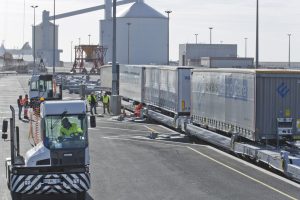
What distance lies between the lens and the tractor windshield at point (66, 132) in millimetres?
15445

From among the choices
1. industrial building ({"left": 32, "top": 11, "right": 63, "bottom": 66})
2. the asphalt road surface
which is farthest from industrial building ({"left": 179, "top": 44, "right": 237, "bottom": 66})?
industrial building ({"left": 32, "top": 11, "right": 63, "bottom": 66})

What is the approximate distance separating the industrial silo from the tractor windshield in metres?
113

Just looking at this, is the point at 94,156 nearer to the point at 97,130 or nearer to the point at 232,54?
the point at 97,130

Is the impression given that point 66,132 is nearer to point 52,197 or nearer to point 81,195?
point 81,195

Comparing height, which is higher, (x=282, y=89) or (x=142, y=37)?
(x=142, y=37)

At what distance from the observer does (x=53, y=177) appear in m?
15.0

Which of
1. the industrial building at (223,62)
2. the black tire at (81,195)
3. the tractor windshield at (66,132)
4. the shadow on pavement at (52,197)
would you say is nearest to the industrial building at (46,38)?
the industrial building at (223,62)

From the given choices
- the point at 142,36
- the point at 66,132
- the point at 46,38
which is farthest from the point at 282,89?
the point at 46,38

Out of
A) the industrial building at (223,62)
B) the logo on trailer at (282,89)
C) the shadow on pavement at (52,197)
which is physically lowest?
the shadow on pavement at (52,197)

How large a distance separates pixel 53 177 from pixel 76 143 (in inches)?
43.9

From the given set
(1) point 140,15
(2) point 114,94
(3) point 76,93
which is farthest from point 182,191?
(1) point 140,15

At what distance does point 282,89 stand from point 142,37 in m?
110

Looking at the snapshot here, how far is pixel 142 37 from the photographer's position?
430 ft

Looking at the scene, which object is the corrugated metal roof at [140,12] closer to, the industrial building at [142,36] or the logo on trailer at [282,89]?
the industrial building at [142,36]
